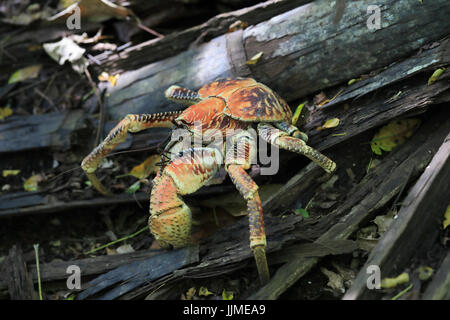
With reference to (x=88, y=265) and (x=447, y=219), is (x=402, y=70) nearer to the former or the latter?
(x=447, y=219)

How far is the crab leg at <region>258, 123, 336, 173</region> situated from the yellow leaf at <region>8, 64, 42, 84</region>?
2984 millimetres

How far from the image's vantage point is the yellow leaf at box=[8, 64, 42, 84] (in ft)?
14.3

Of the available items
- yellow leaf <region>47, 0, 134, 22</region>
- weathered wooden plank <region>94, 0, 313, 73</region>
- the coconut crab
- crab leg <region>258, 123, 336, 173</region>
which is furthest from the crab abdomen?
yellow leaf <region>47, 0, 134, 22</region>

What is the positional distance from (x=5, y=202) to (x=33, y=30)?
2.05 metres

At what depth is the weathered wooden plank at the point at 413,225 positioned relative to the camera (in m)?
2.09

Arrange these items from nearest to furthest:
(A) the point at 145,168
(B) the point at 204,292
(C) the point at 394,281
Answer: (C) the point at 394,281 < (B) the point at 204,292 < (A) the point at 145,168

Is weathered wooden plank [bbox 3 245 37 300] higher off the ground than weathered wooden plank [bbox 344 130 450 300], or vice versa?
weathered wooden plank [bbox 344 130 450 300]

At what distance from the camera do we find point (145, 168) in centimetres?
358

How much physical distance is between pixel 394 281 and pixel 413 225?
1.12 ft

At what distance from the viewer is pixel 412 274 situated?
210 centimetres

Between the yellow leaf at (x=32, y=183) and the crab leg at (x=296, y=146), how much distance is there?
2.25 meters

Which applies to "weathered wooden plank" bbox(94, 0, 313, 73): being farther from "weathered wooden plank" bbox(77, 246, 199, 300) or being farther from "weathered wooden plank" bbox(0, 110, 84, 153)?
"weathered wooden plank" bbox(77, 246, 199, 300)

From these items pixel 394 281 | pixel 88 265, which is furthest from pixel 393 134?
pixel 88 265

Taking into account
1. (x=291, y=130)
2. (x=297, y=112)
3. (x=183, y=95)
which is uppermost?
(x=183, y=95)
